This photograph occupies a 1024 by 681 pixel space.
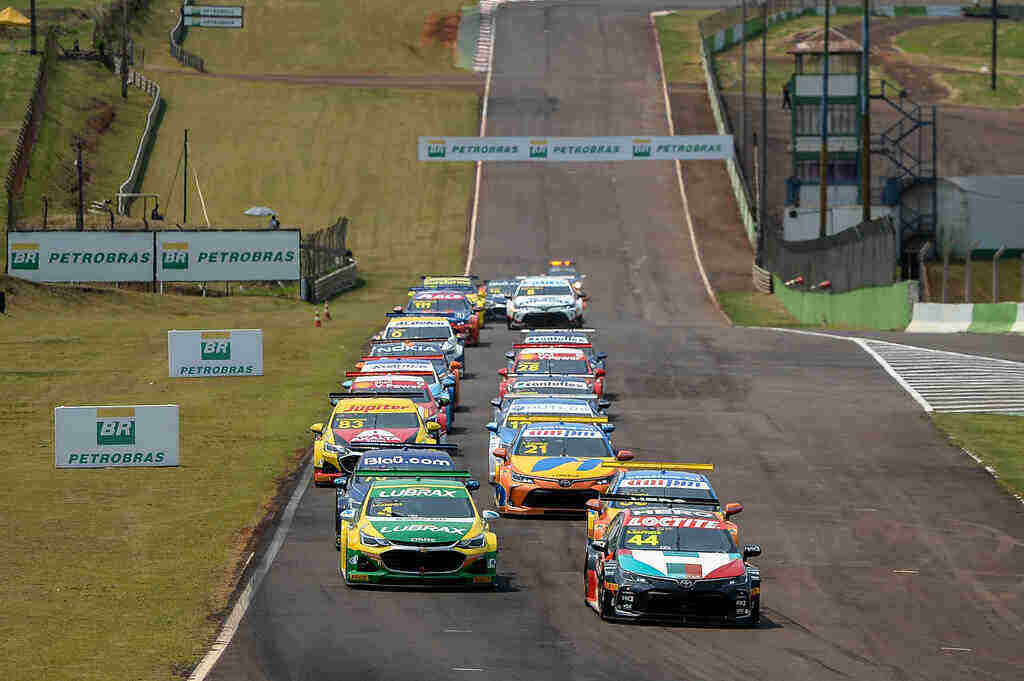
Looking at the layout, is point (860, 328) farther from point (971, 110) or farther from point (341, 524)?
point (971, 110)

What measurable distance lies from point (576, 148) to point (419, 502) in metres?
63.4

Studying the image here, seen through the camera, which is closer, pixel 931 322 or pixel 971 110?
pixel 931 322

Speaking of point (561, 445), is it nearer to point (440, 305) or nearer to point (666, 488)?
point (666, 488)

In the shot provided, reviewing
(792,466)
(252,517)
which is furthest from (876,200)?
(252,517)

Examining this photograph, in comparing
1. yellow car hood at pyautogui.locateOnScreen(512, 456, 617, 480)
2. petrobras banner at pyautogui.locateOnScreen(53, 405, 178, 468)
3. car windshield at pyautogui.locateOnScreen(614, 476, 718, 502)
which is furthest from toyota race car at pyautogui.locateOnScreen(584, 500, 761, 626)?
petrobras banner at pyautogui.locateOnScreen(53, 405, 178, 468)

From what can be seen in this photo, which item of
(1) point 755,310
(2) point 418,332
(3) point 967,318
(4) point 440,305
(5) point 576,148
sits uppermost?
(5) point 576,148

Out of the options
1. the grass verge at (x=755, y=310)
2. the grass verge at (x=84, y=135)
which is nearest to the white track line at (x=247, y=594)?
the grass verge at (x=755, y=310)

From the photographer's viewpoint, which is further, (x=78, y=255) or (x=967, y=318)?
(x=78, y=255)

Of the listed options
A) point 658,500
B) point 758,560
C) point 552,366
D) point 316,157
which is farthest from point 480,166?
point 658,500

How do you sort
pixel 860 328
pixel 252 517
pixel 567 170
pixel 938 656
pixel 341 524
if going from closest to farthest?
pixel 938 656 < pixel 341 524 < pixel 252 517 < pixel 860 328 < pixel 567 170

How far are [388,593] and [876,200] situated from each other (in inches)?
2667

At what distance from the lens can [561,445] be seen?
27.3 metres

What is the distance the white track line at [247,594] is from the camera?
1731 cm

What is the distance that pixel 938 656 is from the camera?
18.2 metres
